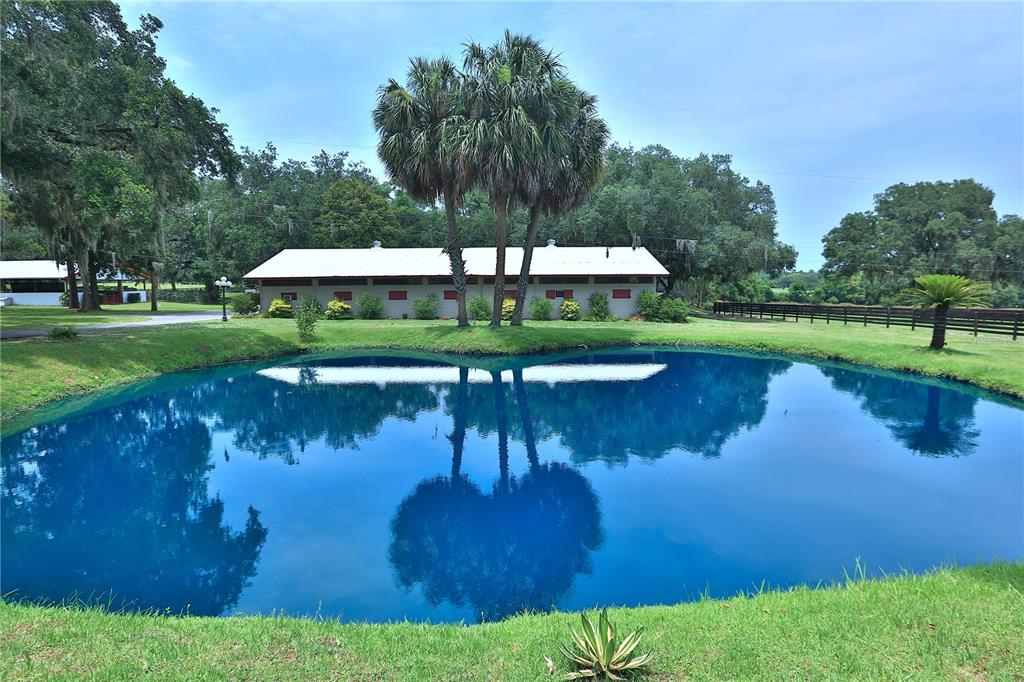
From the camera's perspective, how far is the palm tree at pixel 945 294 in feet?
61.9

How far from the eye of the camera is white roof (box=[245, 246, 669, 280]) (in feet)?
115

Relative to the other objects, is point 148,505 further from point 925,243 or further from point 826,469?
point 925,243

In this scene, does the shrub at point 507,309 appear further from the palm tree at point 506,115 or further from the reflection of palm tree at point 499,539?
the reflection of palm tree at point 499,539

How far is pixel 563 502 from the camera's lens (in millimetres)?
8695

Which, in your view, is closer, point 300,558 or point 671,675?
point 671,675

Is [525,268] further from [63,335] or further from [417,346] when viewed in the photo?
[63,335]

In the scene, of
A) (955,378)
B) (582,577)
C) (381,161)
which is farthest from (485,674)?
(381,161)

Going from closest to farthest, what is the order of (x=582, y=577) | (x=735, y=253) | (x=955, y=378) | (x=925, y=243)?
(x=582, y=577)
(x=955, y=378)
(x=735, y=253)
(x=925, y=243)

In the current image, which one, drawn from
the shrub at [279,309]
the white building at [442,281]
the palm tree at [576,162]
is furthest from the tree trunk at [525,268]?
Answer: the shrub at [279,309]

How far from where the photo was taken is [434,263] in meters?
36.8

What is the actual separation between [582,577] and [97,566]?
232 inches

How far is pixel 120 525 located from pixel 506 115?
63.4 ft

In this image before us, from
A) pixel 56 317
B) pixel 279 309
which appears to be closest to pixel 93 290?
pixel 56 317

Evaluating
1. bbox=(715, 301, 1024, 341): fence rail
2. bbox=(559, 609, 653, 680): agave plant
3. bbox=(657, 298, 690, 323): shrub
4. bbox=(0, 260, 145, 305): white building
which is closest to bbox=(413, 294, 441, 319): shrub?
bbox=(657, 298, 690, 323): shrub
